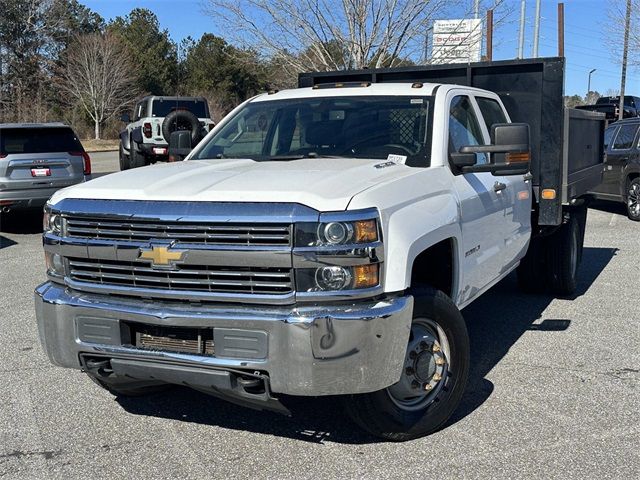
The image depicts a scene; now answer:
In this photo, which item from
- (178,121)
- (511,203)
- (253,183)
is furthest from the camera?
(178,121)

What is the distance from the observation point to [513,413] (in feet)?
14.8

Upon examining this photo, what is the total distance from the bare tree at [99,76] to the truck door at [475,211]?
43916 millimetres

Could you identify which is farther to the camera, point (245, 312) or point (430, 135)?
point (430, 135)

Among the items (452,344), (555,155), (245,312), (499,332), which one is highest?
(555,155)

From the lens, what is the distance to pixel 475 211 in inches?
191

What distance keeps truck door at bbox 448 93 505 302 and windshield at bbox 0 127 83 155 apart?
29.1 ft

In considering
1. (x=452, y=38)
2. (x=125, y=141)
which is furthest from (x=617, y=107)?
(x=125, y=141)

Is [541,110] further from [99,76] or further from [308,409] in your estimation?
[99,76]

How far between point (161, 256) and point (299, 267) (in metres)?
0.72

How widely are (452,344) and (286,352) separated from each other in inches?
47.0

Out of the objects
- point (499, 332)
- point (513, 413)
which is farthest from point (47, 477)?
point (499, 332)

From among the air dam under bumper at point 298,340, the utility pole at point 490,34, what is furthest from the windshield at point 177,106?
the air dam under bumper at point 298,340

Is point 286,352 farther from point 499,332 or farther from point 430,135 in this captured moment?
point 499,332

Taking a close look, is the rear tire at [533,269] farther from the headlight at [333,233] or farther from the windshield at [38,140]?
the windshield at [38,140]
